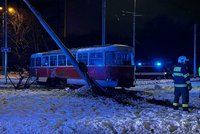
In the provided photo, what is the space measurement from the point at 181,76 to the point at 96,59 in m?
12.1

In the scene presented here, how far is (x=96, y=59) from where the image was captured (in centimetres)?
→ 2434

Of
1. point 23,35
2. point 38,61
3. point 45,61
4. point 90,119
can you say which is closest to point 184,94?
point 90,119

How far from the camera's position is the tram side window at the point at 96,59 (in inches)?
943

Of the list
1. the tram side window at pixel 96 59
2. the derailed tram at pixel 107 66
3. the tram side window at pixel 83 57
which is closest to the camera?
the derailed tram at pixel 107 66

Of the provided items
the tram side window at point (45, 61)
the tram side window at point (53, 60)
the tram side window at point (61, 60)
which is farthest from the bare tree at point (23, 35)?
the tram side window at point (61, 60)

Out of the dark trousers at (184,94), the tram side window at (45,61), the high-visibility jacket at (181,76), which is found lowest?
the dark trousers at (184,94)

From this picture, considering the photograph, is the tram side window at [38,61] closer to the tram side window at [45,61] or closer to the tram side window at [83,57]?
the tram side window at [45,61]

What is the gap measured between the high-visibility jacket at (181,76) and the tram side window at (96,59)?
11315 millimetres

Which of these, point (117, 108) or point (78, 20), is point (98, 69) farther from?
point (78, 20)

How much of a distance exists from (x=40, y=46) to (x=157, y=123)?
48.4 m

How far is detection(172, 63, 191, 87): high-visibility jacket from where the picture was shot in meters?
12.6

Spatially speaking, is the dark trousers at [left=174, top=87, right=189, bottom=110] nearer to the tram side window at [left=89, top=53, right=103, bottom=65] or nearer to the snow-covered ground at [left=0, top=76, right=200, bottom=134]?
the snow-covered ground at [left=0, top=76, right=200, bottom=134]

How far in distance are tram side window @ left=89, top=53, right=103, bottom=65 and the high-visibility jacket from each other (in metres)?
11.3

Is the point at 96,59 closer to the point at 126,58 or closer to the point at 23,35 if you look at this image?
the point at 126,58
